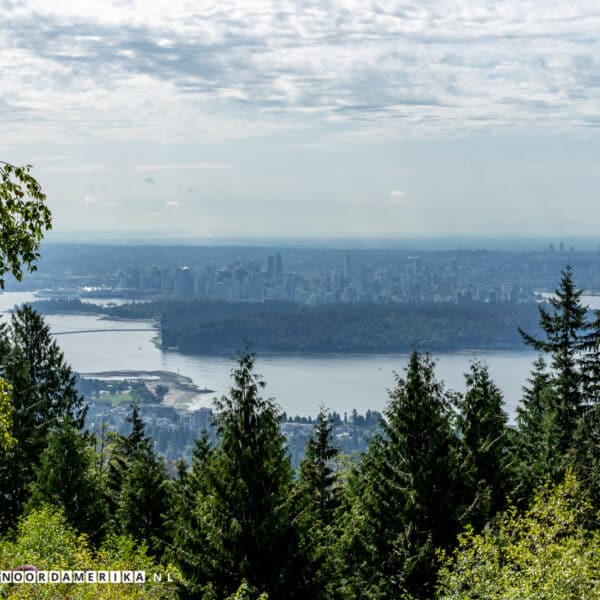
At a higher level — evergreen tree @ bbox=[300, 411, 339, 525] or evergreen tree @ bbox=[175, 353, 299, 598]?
evergreen tree @ bbox=[175, 353, 299, 598]

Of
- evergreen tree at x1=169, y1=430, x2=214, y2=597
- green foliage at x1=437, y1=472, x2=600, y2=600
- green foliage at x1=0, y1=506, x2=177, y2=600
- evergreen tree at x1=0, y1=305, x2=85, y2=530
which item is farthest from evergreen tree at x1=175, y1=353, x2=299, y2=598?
evergreen tree at x1=0, y1=305, x2=85, y2=530

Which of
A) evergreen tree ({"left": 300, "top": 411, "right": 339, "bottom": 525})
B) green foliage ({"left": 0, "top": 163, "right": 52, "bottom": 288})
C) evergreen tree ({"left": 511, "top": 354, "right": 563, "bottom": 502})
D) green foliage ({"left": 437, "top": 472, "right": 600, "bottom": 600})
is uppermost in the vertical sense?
green foliage ({"left": 0, "top": 163, "right": 52, "bottom": 288})

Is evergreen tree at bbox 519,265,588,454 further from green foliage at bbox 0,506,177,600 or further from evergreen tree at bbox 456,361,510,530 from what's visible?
green foliage at bbox 0,506,177,600

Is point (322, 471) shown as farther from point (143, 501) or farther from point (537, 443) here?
point (537, 443)

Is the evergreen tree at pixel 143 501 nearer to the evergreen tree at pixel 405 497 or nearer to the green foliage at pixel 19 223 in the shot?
the evergreen tree at pixel 405 497

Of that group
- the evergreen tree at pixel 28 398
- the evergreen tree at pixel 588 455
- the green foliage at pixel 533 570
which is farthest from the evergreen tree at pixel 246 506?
the evergreen tree at pixel 588 455

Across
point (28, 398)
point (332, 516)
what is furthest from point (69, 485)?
point (332, 516)

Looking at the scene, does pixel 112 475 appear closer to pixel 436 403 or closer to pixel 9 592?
pixel 436 403
